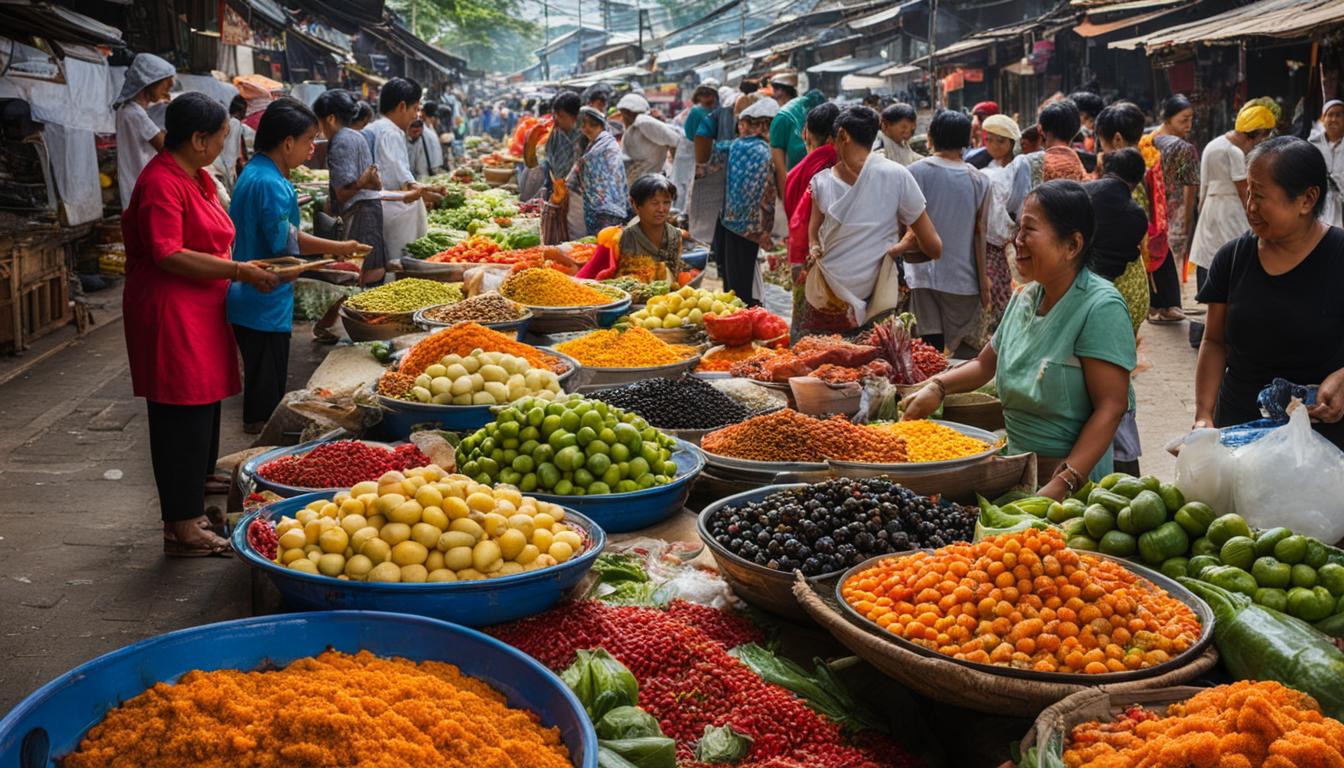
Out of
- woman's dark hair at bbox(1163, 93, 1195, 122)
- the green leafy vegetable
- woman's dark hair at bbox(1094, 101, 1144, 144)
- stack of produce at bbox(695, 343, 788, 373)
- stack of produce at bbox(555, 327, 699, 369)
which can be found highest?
woman's dark hair at bbox(1163, 93, 1195, 122)

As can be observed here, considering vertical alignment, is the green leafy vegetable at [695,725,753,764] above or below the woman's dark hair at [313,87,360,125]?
below

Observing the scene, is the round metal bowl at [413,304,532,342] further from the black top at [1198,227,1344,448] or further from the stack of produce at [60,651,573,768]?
the stack of produce at [60,651,573,768]

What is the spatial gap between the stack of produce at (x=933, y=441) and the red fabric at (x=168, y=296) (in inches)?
104

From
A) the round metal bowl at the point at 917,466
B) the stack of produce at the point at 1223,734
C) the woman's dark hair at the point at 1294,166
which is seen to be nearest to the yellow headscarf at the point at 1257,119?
the woman's dark hair at the point at 1294,166

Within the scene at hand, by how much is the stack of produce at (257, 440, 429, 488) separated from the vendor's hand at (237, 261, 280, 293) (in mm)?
996

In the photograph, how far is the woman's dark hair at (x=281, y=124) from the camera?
532 centimetres

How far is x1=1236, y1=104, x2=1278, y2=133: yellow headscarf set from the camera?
8.54 metres

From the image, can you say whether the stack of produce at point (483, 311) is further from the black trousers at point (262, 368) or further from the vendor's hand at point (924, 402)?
the vendor's hand at point (924, 402)

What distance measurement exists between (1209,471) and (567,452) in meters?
1.77

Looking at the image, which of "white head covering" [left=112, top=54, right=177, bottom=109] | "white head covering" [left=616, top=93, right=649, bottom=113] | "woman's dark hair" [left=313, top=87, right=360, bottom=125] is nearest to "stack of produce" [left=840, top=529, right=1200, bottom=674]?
"woman's dark hair" [left=313, top=87, right=360, bottom=125]

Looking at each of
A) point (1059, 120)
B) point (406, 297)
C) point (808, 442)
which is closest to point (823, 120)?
point (1059, 120)

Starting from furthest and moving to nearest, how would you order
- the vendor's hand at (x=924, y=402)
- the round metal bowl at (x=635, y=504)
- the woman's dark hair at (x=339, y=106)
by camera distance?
the woman's dark hair at (x=339, y=106)
the vendor's hand at (x=924, y=402)
the round metal bowl at (x=635, y=504)

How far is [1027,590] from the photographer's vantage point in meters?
2.43

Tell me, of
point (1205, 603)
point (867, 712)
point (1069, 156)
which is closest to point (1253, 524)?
point (1205, 603)
